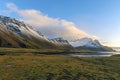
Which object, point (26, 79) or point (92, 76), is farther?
point (92, 76)

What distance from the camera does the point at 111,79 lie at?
1734 inches

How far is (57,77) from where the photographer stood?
43.9 meters

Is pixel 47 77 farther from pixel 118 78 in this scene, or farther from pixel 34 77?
pixel 118 78

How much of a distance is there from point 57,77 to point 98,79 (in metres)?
8.13

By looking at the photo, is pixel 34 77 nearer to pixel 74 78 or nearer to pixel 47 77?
pixel 47 77

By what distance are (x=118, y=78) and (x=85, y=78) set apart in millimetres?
6918

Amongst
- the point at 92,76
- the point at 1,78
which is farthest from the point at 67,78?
the point at 1,78

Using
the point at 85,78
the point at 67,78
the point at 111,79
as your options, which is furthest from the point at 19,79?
the point at 111,79

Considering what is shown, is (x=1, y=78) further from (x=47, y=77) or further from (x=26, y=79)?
(x=47, y=77)

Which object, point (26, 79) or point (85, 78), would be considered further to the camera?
point (85, 78)

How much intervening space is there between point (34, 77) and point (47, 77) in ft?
8.38

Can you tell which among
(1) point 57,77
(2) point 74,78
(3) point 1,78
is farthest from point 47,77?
(3) point 1,78

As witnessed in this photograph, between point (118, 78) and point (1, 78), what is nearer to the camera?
point (1, 78)

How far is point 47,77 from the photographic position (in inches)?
1711
